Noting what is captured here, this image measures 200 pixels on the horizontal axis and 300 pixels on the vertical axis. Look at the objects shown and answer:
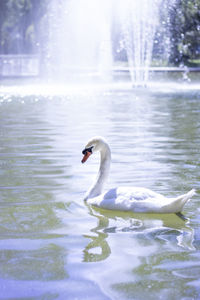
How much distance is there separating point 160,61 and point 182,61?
3.99 metres


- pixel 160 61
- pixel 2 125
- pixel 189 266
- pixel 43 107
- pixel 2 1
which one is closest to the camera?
pixel 189 266

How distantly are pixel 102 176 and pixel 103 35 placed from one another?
52895mm

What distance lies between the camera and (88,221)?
269 inches

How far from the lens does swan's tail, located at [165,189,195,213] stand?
21.5ft

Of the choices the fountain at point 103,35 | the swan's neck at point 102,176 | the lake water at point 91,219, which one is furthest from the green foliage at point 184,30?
the swan's neck at point 102,176

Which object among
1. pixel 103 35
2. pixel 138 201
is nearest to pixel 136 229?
pixel 138 201

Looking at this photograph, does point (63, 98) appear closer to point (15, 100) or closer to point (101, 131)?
point (15, 100)

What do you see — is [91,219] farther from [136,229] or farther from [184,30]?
[184,30]

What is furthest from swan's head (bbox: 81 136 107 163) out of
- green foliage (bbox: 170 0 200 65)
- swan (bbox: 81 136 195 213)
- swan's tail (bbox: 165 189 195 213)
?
green foliage (bbox: 170 0 200 65)

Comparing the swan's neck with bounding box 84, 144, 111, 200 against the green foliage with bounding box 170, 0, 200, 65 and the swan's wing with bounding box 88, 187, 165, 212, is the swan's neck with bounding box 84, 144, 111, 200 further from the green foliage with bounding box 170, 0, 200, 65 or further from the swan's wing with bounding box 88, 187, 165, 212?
the green foliage with bounding box 170, 0, 200, 65

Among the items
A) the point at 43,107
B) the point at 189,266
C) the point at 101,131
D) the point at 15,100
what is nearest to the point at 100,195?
the point at 189,266

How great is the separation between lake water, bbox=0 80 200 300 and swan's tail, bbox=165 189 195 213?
0.45 ft

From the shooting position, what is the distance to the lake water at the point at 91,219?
16.0 feet

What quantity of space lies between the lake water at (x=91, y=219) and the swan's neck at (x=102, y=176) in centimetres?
21
